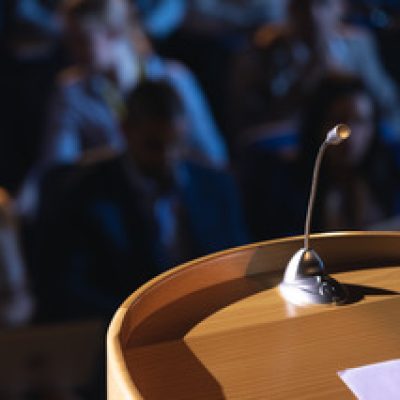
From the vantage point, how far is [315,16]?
2.44 meters

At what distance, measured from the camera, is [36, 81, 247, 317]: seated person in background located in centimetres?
209

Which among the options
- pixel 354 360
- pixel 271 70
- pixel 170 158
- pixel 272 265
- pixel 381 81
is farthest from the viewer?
pixel 381 81

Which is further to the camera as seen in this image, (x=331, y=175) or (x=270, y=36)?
(x=331, y=175)

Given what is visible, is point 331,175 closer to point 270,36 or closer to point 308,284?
point 270,36

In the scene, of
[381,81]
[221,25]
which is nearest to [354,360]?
[221,25]

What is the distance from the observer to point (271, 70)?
239cm

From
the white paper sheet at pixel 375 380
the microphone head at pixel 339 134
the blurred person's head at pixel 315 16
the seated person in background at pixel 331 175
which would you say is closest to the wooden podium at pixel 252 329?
the white paper sheet at pixel 375 380

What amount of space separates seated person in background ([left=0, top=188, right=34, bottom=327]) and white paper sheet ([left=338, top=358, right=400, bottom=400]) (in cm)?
160

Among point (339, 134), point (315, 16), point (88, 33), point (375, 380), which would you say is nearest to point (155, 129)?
point (88, 33)

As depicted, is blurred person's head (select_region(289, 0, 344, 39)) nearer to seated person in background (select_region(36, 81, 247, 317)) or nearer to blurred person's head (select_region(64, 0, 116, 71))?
seated person in background (select_region(36, 81, 247, 317))

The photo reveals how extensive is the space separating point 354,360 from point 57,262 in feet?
5.25

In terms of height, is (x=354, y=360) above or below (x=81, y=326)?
above

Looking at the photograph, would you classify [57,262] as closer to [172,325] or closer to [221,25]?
[221,25]

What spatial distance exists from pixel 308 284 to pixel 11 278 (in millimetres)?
1471
